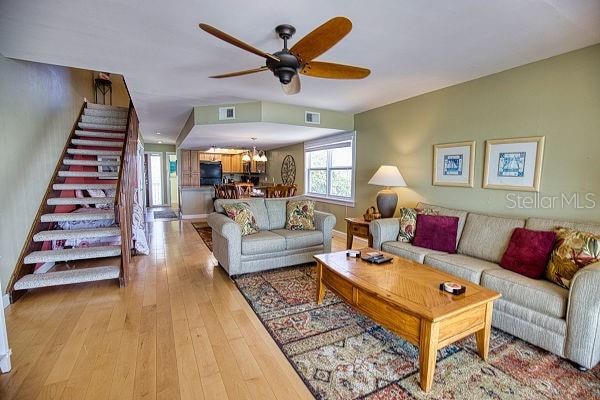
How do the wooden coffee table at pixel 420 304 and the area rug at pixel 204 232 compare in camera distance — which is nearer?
the wooden coffee table at pixel 420 304

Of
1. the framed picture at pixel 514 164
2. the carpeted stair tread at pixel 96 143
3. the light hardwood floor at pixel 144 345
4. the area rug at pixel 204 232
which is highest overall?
the carpeted stair tread at pixel 96 143

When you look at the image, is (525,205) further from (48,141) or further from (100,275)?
(48,141)

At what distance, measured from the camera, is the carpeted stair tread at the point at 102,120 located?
5.09 meters

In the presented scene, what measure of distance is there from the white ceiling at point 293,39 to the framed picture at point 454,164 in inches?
31.5

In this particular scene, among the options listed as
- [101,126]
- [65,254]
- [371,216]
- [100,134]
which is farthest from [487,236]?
[101,126]

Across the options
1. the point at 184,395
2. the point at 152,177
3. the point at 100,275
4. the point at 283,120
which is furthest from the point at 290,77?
the point at 152,177

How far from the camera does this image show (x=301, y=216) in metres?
3.92

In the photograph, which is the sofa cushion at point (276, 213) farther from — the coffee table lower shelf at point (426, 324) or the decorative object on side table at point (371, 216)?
the coffee table lower shelf at point (426, 324)

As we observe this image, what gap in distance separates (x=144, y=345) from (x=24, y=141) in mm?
2619

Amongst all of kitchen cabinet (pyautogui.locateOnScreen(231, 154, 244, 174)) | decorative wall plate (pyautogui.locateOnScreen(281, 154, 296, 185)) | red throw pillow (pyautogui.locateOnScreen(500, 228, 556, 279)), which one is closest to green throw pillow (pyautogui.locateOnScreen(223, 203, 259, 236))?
red throw pillow (pyautogui.locateOnScreen(500, 228, 556, 279))

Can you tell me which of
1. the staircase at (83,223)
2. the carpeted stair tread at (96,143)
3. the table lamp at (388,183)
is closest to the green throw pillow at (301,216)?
the table lamp at (388,183)

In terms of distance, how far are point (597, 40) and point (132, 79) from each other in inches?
176

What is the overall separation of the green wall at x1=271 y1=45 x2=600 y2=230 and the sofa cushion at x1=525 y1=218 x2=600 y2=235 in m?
0.21

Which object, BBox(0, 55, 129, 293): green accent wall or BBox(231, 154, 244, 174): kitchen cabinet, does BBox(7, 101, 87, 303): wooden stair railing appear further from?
BBox(231, 154, 244, 174): kitchen cabinet
